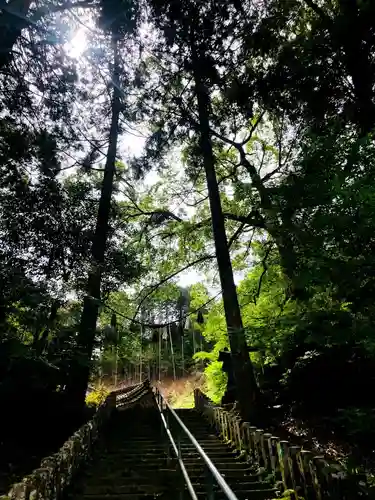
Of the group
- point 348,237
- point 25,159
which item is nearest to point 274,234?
point 348,237

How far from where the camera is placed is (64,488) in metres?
4.30

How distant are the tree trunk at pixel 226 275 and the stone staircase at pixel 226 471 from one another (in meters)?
1.12

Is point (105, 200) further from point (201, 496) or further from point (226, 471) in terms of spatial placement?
point (201, 496)

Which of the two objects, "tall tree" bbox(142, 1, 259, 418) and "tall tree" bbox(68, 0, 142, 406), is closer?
"tall tree" bbox(68, 0, 142, 406)

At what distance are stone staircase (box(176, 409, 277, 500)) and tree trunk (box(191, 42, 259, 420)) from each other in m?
1.12

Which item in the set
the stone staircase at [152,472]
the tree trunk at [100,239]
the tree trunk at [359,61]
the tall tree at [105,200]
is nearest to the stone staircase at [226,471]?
the stone staircase at [152,472]

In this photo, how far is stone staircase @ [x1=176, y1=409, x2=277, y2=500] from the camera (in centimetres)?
414

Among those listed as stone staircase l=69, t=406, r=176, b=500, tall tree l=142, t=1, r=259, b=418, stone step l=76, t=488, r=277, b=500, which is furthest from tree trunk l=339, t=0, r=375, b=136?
stone staircase l=69, t=406, r=176, b=500

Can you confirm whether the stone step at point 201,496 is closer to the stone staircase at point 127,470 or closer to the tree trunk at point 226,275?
the stone staircase at point 127,470

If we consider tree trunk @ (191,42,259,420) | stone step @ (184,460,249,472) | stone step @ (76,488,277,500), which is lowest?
stone step @ (76,488,277,500)

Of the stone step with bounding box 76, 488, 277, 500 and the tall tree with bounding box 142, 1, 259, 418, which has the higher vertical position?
the tall tree with bounding box 142, 1, 259, 418

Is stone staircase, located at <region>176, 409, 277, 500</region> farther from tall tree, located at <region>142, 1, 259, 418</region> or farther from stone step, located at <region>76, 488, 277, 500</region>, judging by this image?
tall tree, located at <region>142, 1, 259, 418</region>

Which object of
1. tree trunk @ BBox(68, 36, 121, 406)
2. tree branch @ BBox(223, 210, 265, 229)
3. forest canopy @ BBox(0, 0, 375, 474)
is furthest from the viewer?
tree trunk @ BBox(68, 36, 121, 406)

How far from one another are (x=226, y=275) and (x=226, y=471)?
460cm
